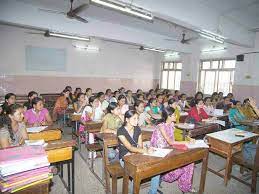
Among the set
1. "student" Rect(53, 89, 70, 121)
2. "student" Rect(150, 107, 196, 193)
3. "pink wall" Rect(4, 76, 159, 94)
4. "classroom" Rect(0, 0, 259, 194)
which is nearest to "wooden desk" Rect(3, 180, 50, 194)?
"classroom" Rect(0, 0, 259, 194)

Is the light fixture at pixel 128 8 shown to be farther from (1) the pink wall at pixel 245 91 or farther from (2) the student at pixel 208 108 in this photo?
(1) the pink wall at pixel 245 91

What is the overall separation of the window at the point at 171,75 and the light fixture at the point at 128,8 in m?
8.22

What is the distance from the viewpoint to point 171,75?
12758 millimetres

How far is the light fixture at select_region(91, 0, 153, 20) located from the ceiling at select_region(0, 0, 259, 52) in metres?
0.17

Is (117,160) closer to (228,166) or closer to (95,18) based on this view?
(228,166)

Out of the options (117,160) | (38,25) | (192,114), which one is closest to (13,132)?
(117,160)

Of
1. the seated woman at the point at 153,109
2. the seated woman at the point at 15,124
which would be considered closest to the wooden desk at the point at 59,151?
the seated woman at the point at 15,124

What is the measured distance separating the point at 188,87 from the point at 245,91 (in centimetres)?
318

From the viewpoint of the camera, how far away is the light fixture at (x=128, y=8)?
376cm

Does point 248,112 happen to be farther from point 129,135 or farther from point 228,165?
point 129,135

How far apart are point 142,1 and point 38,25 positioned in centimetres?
371

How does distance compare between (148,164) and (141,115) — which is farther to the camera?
(141,115)

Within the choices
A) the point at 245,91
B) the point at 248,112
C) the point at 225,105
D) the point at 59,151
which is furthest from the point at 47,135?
the point at 245,91

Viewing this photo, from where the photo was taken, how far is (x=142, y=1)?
14.1 ft
